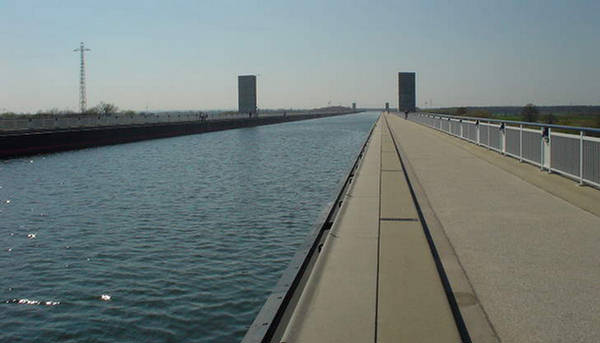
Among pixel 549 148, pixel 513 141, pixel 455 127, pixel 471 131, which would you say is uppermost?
pixel 455 127

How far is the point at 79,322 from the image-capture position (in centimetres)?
746

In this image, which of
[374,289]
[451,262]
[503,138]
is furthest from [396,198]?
[503,138]

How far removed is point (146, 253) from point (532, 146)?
36.6ft

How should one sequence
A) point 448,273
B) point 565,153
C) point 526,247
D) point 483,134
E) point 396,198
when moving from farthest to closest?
point 483,134
point 565,153
point 396,198
point 526,247
point 448,273

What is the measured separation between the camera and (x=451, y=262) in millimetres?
6918

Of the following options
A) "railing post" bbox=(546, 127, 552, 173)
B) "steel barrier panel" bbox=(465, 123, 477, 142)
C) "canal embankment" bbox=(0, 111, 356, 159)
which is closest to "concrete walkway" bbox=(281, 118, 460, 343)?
"railing post" bbox=(546, 127, 552, 173)

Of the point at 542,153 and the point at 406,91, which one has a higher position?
the point at 406,91

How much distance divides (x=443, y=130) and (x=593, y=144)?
31.7 metres

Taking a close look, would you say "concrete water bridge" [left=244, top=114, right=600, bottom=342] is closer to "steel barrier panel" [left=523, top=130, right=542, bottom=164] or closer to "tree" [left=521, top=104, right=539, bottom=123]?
"steel barrier panel" [left=523, top=130, right=542, bottom=164]

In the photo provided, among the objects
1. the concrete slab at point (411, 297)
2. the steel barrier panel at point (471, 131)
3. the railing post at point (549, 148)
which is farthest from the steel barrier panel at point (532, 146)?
the steel barrier panel at point (471, 131)

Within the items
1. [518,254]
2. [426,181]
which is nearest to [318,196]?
[426,181]

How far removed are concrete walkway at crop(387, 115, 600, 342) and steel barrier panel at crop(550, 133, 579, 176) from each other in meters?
0.38

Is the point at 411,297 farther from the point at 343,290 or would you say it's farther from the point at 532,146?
the point at 532,146

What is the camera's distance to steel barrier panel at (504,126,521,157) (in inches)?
718
